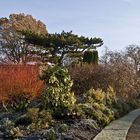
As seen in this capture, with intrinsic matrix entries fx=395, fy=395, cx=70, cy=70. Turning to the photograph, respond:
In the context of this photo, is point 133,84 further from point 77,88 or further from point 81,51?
point 81,51

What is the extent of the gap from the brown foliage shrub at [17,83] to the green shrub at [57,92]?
11.7 feet

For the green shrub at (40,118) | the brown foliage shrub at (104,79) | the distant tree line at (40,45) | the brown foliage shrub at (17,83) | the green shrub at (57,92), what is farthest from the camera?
the distant tree line at (40,45)

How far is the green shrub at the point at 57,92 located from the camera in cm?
1113

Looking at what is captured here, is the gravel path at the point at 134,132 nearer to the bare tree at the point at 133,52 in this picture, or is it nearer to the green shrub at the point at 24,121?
the green shrub at the point at 24,121

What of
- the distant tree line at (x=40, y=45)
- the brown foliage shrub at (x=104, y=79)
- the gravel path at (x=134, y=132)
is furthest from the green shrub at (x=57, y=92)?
the distant tree line at (x=40, y=45)

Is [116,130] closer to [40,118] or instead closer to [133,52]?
[40,118]

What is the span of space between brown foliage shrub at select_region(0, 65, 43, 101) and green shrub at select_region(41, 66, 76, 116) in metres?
3.56

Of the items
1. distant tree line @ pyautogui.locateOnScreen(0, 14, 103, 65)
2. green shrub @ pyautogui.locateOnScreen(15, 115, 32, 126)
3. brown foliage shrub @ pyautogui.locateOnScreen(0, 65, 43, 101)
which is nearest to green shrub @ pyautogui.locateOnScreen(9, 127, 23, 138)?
green shrub @ pyautogui.locateOnScreen(15, 115, 32, 126)

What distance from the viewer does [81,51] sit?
36.1 metres

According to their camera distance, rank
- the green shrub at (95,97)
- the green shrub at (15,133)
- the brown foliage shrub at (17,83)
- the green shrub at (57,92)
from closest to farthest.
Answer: the green shrub at (15,133)
the green shrub at (57,92)
the green shrub at (95,97)
the brown foliage shrub at (17,83)

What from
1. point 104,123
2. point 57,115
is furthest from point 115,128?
point 57,115

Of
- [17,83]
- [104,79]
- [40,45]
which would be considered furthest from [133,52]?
[17,83]

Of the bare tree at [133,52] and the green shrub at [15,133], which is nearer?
the green shrub at [15,133]

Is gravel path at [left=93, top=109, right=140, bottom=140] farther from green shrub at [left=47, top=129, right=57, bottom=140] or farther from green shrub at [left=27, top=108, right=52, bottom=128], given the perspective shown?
green shrub at [left=27, top=108, right=52, bottom=128]
